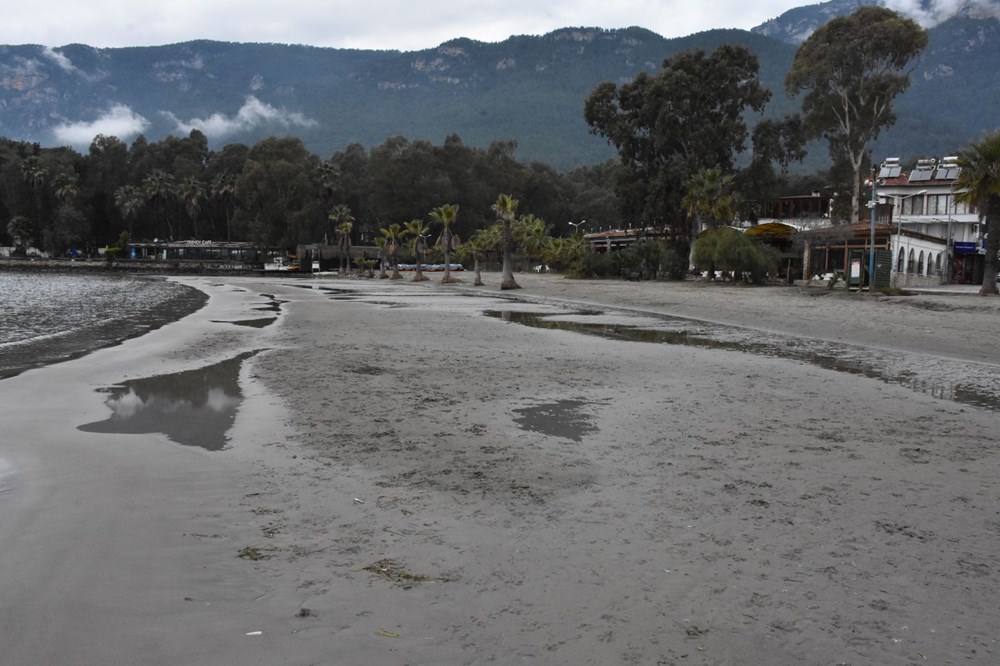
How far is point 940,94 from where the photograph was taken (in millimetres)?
166000

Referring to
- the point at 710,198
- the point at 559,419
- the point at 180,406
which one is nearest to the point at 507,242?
the point at 710,198

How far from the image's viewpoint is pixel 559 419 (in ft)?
31.0

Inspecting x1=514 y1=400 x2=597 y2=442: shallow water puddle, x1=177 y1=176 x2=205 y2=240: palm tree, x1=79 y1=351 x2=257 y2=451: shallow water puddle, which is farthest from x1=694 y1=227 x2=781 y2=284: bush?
x1=177 y1=176 x2=205 y2=240: palm tree

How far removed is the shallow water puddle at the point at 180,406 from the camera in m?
8.83

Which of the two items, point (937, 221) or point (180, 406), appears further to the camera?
point (937, 221)

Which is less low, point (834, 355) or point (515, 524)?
point (834, 355)

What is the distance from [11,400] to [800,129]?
2301 inches

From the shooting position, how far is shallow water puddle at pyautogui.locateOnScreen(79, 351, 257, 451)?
8.83 metres

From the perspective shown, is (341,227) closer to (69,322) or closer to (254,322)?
(69,322)

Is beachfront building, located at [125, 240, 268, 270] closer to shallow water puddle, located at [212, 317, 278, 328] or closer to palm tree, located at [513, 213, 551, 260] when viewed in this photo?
palm tree, located at [513, 213, 551, 260]

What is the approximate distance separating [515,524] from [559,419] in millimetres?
3925

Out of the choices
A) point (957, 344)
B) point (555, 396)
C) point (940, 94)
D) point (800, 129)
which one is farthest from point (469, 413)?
point (940, 94)

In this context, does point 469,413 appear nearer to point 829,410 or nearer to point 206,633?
point 829,410

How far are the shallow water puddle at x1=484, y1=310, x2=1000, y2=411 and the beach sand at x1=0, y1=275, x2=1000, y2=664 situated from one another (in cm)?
19
